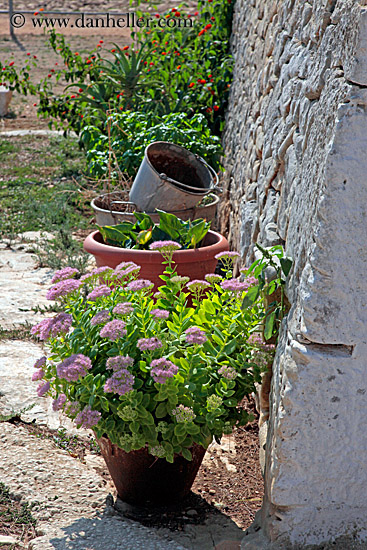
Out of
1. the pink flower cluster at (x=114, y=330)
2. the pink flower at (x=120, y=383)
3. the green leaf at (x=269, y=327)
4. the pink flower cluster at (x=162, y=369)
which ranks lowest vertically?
the pink flower at (x=120, y=383)

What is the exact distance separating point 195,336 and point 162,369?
163mm

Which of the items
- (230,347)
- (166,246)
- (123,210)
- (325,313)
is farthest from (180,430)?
(123,210)

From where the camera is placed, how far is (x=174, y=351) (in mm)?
1992

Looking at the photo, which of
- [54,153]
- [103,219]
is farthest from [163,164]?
[54,153]

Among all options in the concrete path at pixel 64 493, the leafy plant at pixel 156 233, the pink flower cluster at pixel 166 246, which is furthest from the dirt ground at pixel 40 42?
the pink flower cluster at pixel 166 246

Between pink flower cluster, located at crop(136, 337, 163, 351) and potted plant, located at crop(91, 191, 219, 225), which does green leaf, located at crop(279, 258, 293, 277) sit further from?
potted plant, located at crop(91, 191, 219, 225)

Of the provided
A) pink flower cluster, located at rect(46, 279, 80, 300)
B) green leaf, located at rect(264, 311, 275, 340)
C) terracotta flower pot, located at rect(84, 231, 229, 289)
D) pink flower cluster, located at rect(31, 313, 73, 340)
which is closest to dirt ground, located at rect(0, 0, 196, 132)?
terracotta flower pot, located at rect(84, 231, 229, 289)

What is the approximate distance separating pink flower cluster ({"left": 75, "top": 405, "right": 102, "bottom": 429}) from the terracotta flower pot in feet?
4.18

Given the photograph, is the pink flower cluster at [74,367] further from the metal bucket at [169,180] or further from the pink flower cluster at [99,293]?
the metal bucket at [169,180]

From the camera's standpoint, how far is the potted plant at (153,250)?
309cm

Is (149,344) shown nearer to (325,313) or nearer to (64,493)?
(325,313)

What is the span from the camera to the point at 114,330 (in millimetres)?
1910

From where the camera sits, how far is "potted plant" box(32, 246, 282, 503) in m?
1.90

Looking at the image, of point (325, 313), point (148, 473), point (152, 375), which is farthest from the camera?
point (148, 473)
